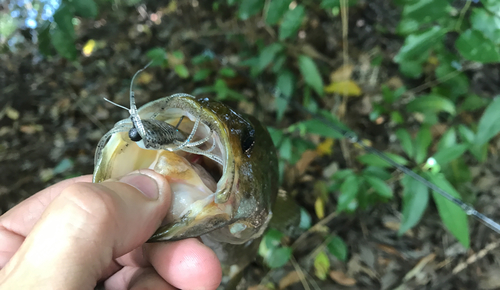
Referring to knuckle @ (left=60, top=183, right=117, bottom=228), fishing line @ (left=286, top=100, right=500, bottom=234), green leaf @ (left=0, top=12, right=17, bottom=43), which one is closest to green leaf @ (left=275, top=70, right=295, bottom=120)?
fishing line @ (left=286, top=100, right=500, bottom=234)

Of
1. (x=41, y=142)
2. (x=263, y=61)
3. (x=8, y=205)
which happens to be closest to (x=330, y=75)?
(x=263, y=61)

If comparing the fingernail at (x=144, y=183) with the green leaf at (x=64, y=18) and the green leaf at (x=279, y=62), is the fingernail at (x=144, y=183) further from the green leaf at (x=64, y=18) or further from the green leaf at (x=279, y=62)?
the green leaf at (x=279, y=62)

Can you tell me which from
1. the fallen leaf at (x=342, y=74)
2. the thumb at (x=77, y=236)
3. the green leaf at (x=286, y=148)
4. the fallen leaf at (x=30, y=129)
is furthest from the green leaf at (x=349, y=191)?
the fallen leaf at (x=30, y=129)

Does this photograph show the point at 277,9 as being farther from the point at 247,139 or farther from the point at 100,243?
the point at 100,243

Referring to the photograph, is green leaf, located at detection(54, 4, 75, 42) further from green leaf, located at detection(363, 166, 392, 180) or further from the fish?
green leaf, located at detection(363, 166, 392, 180)

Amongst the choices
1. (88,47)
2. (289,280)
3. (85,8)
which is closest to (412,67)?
(289,280)

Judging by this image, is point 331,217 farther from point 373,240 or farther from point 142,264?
point 142,264

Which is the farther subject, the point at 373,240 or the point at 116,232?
the point at 373,240
